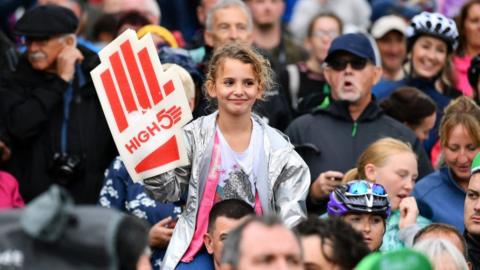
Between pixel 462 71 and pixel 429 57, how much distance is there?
757 mm

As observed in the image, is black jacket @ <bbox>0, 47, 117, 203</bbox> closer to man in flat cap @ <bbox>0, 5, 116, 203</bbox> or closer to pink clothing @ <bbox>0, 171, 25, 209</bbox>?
man in flat cap @ <bbox>0, 5, 116, 203</bbox>

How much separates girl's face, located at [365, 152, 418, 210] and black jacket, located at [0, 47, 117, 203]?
2.16 m

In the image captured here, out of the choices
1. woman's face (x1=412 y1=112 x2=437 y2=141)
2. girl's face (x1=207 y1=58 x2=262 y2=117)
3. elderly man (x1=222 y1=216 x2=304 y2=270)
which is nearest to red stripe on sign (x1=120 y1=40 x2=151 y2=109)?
girl's face (x1=207 y1=58 x2=262 y2=117)

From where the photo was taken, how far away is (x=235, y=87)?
8.34 metres

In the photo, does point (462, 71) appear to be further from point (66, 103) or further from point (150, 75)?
point (150, 75)

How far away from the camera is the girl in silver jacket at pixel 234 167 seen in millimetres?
8234

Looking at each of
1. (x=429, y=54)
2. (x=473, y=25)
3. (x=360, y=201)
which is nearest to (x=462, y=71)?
(x=473, y=25)

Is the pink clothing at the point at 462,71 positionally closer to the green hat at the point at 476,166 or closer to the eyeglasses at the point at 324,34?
the eyeglasses at the point at 324,34

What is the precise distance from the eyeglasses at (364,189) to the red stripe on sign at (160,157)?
1.25m

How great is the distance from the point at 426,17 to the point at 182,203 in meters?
3.76

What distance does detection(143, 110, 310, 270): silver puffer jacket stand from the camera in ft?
27.0

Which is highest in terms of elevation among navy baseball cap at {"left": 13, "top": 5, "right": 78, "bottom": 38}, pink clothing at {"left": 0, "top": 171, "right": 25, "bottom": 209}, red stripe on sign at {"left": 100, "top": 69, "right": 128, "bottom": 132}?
red stripe on sign at {"left": 100, "top": 69, "right": 128, "bottom": 132}

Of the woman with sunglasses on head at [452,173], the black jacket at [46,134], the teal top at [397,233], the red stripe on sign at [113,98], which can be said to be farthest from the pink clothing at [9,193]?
the woman with sunglasses on head at [452,173]

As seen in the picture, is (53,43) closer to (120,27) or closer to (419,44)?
(120,27)
